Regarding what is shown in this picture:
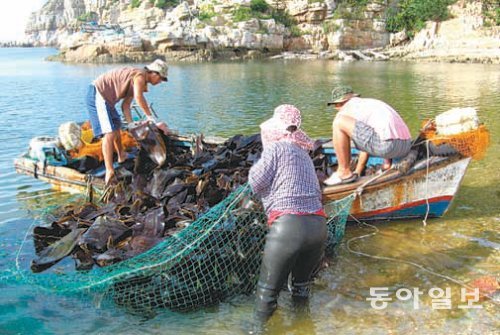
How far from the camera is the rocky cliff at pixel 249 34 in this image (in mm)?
52938

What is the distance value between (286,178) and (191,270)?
1707mm

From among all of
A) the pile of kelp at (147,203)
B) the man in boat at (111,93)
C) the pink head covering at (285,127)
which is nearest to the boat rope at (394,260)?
the pile of kelp at (147,203)

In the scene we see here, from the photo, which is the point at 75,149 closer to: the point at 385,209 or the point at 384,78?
the point at 385,209

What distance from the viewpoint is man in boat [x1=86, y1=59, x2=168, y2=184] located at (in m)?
7.56

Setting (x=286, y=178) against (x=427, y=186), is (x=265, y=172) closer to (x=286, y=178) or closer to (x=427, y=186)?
(x=286, y=178)

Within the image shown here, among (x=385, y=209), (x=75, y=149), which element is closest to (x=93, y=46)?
(x=75, y=149)

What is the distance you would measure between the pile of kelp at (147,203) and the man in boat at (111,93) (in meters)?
0.39

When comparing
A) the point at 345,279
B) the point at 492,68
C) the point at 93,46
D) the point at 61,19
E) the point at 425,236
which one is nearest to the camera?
the point at 345,279

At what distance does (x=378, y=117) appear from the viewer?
6172 mm

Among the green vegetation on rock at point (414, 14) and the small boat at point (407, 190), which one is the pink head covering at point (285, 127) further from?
the green vegetation on rock at point (414, 14)

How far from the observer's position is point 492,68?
36.4m

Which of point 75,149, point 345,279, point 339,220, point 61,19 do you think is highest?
point 61,19

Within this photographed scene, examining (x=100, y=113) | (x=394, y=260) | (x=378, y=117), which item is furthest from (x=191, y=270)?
(x=100, y=113)

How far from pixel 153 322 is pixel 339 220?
2545 mm
